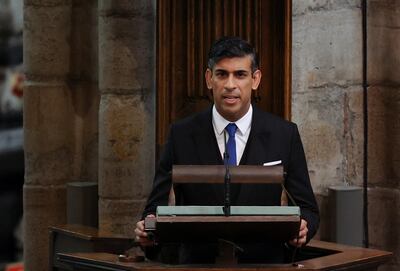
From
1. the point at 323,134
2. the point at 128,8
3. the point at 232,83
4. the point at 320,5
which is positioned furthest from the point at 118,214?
the point at 232,83

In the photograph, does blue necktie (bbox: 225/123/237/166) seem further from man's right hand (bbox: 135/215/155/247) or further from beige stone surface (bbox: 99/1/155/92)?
beige stone surface (bbox: 99/1/155/92)

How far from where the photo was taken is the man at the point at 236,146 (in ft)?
8.55

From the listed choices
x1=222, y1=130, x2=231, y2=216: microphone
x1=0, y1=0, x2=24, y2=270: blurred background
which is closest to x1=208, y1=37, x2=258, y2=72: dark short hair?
x1=222, y1=130, x2=231, y2=216: microphone

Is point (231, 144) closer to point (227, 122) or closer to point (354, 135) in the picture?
point (227, 122)

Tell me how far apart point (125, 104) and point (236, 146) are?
2.43 m

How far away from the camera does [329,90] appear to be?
14.1 ft

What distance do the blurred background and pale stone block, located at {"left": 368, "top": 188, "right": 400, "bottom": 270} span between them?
2490mm

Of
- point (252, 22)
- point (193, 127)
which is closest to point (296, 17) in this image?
point (252, 22)

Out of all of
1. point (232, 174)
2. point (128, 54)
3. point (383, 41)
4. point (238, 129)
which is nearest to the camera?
point (232, 174)

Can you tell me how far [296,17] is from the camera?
4.44m

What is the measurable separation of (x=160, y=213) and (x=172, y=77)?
2771mm

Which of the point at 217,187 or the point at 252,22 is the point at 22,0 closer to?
the point at 252,22

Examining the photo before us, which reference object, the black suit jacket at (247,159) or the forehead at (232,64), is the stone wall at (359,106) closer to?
the black suit jacket at (247,159)

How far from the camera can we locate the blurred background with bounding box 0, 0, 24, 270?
5.37 m
